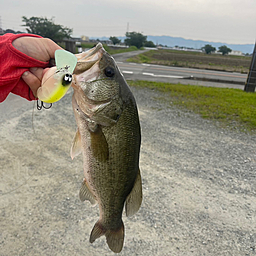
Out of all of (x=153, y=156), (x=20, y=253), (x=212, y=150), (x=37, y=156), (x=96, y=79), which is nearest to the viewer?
(x=96, y=79)

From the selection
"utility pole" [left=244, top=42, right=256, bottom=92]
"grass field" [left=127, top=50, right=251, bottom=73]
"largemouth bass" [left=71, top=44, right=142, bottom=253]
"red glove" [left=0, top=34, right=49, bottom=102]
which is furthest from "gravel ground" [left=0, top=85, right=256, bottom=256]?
"grass field" [left=127, top=50, right=251, bottom=73]

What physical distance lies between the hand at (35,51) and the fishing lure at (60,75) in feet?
0.87

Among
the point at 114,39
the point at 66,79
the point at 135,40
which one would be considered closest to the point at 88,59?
the point at 66,79

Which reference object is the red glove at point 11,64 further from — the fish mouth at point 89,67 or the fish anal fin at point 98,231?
the fish anal fin at point 98,231

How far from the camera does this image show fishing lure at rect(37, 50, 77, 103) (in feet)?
4.81

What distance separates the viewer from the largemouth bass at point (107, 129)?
1678mm

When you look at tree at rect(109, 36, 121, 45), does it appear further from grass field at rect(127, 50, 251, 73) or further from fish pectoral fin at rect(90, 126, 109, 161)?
fish pectoral fin at rect(90, 126, 109, 161)

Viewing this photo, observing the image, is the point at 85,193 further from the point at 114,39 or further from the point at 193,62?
the point at 114,39

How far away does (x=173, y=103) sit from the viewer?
8758 millimetres

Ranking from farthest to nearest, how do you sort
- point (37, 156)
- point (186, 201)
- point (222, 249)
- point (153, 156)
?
point (153, 156), point (37, 156), point (186, 201), point (222, 249)

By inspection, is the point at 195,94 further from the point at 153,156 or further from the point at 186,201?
the point at 186,201

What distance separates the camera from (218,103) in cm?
896

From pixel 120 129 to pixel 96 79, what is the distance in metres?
0.42

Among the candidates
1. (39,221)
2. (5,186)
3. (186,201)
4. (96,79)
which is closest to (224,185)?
(186,201)
